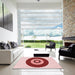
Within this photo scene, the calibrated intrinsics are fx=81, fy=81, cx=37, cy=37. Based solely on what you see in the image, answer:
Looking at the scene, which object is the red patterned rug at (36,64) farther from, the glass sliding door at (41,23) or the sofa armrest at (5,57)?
the glass sliding door at (41,23)

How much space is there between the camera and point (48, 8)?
831cm

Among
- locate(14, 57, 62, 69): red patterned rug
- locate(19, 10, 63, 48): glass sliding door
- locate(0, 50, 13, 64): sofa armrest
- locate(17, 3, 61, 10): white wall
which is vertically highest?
locate(17, 3, 61, 10): white wall

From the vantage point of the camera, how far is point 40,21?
858cm

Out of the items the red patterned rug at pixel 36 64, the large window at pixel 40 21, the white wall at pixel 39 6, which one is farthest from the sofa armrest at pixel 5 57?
the white wall at pixel 39 6

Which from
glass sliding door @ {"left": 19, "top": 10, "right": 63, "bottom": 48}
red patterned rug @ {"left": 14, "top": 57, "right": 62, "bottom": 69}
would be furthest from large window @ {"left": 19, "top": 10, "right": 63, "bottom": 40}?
red patterned rug @ {"left": 14, "top": 57, "right": 62, "bottom": 69}

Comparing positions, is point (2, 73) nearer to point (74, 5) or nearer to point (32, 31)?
point (74, 5)

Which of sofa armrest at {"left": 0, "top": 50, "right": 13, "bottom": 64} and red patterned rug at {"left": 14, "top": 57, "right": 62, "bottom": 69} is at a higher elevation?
sofa armrest at {"left": 0, "top": 50, "right": 13, "bottom": 64}

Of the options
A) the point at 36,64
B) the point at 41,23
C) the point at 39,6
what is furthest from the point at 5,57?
the point at 39,6

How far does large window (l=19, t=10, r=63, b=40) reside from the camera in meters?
8.50

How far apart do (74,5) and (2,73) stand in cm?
584

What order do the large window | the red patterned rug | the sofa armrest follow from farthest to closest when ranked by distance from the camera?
the large window
the sofa armrest
the red patterned rug

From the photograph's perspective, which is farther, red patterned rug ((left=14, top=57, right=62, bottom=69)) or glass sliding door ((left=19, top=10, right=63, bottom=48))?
glass sliding door ((left=19, top=10, right=63, bottom=48))

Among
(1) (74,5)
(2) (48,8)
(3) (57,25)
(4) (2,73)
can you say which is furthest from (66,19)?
(4) (2,73)

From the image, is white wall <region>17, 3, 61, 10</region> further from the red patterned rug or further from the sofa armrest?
the red patterned rug
